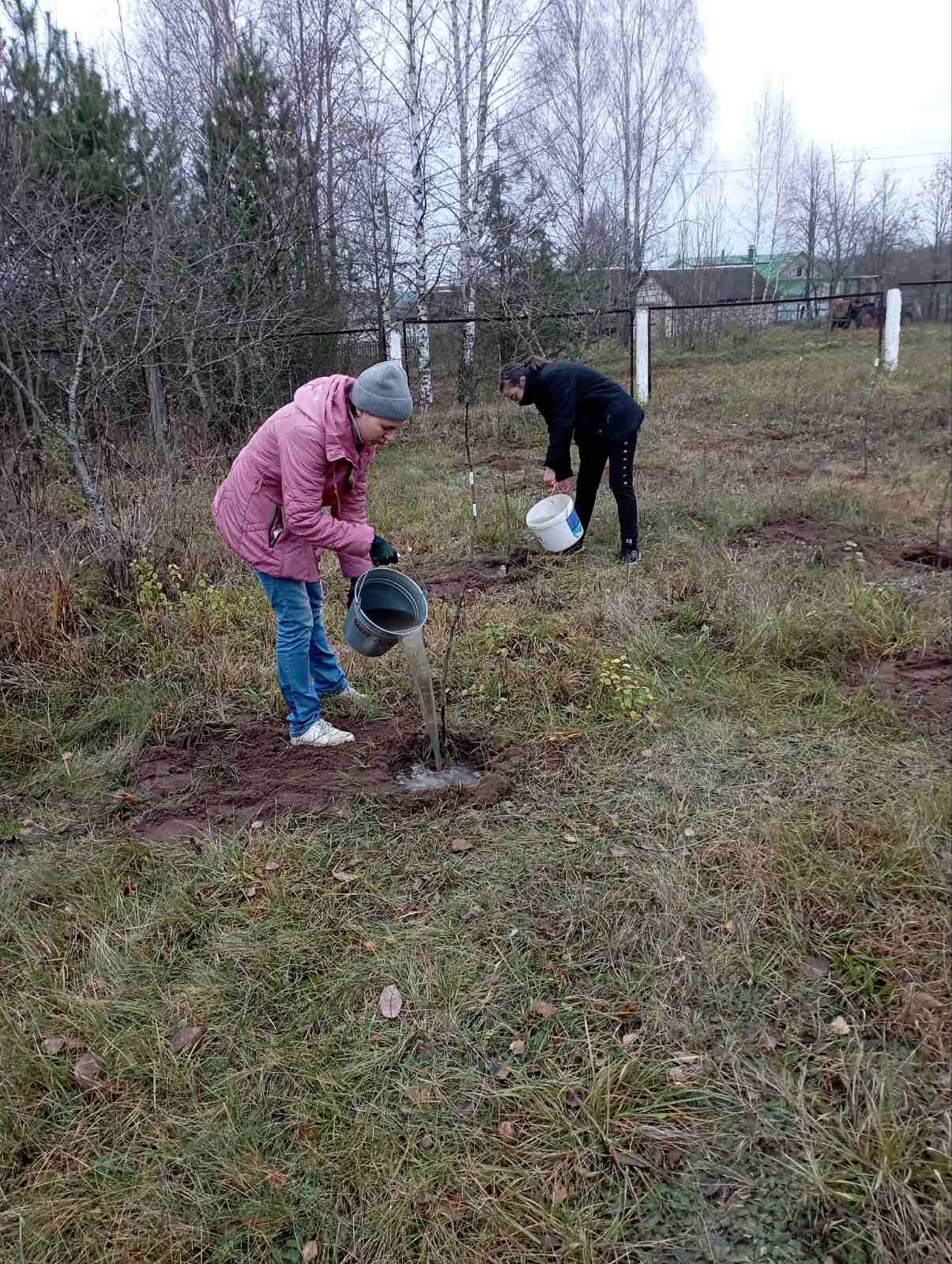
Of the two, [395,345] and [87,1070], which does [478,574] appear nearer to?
[87,1070]

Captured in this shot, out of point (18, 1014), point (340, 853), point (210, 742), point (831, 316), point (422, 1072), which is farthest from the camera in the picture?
point (831, 316)

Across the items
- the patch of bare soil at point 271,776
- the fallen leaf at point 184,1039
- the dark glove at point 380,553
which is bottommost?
the fallen leaf at point 184,1039

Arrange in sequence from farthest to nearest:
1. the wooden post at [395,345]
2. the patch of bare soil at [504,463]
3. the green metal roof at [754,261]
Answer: the green metal roof at [754,261]
the wooden post at [395,345]
the patch of bare soil at [504,463]

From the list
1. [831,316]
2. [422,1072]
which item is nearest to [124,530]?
[422,1072]

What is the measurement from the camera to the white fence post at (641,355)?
11.7 meters

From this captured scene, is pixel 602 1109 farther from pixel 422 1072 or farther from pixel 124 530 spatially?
pixel 124 530

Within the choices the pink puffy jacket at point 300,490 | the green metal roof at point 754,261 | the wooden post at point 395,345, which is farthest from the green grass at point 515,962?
the green metal roof at point 754,261

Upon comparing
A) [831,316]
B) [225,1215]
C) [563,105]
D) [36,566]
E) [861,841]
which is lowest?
[225,1215]

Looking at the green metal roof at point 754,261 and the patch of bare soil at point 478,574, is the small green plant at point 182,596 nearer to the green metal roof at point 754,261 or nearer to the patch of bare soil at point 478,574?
the patch of bare soil at point 478,574

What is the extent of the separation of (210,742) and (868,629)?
10.4 feet

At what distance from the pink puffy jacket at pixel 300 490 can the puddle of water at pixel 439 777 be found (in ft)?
2.86

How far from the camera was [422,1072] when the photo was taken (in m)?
2.10

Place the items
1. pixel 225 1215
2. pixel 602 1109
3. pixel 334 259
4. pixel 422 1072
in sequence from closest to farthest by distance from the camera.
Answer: pixel 225 1215, pixel 602 1109, pixel 422 1072, pixel 334 259

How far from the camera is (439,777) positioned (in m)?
3.42
